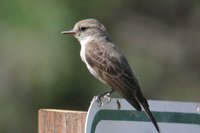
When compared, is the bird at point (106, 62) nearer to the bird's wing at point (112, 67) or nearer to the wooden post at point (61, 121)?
the bird's wing at point (112, 67)

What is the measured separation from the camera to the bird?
6.90 m

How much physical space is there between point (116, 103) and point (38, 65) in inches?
205

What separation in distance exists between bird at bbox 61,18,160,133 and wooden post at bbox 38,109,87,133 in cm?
103

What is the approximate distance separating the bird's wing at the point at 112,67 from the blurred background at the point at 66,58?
2623 mm

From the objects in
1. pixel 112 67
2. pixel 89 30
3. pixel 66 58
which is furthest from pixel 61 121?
pixel 66 58

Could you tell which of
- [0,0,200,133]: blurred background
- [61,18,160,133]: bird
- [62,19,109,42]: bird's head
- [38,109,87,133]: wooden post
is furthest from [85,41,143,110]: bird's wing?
[0,0,200,133]: blurred background

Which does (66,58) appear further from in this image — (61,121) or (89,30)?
(61,121)

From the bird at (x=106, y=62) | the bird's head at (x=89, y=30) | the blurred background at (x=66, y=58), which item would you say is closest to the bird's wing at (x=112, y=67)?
the bird at (x=106, y=62)

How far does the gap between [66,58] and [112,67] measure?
3.54 m

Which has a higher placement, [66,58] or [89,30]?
[89,30]

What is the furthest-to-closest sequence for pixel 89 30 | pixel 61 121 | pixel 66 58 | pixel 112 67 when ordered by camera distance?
pixel 66 58, pixel 89 30, pixel 112 67, pixel 61 121

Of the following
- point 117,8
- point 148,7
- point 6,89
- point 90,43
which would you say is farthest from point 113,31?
point 90,43

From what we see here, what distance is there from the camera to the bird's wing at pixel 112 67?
695cm

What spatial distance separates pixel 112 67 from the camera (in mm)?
7352
